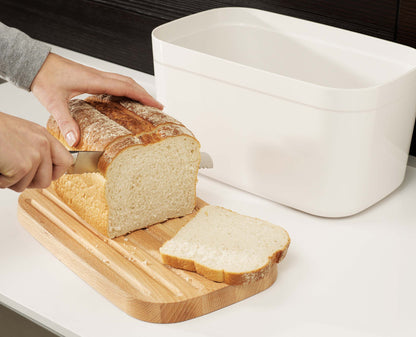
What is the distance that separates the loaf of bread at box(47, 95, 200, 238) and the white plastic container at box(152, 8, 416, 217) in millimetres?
88

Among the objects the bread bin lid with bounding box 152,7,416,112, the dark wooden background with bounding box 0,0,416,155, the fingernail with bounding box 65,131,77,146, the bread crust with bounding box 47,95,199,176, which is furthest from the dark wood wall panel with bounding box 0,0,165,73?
the fingernail with bounding box 65,131,77,146

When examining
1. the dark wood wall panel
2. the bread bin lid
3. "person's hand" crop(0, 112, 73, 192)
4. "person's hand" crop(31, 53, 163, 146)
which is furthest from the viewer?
the dark wood wall panel

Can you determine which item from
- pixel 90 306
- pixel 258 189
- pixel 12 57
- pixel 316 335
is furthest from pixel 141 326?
pixel 12 57

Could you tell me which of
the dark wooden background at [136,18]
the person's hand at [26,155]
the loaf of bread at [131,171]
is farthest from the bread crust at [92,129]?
the dark wooden background at [136,18]

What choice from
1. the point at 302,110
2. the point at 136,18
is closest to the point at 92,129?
the point at 302,110

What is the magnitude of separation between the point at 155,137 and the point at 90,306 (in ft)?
1.11

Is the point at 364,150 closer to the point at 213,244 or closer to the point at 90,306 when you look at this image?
the point at 213,244

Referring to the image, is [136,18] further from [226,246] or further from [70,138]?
[226,246]

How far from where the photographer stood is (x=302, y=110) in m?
1.17

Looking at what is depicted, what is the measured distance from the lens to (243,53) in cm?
156

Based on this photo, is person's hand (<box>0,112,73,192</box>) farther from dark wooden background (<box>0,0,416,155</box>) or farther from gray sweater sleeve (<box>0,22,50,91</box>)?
dark wooden background (<box>0,0,416,155</box>)

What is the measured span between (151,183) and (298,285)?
0.34m

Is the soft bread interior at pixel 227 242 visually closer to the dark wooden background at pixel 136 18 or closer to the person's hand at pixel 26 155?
the person's hand at pixel 26 155

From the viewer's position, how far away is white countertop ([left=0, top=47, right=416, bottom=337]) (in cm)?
102
